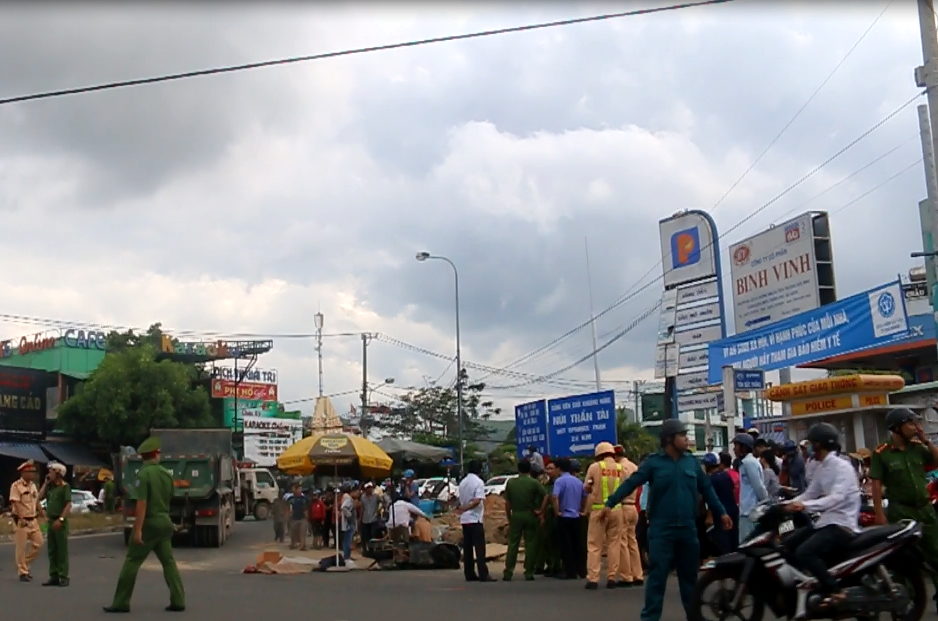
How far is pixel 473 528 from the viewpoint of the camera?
46.6 feet

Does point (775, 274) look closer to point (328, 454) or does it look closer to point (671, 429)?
point (328, 454)

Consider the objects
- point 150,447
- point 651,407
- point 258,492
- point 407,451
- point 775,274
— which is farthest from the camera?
point 651,407

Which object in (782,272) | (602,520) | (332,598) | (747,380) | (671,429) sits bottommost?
(332,598)

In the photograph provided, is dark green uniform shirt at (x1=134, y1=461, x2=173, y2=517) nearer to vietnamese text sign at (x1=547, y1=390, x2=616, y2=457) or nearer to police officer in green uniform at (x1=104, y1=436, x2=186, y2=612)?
police officer in green uniform at (x1=104, y1=436, x2=186, y2=612)

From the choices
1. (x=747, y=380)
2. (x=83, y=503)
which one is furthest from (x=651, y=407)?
(x=747, y=380)

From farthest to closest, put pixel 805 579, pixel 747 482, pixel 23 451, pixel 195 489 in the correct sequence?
pixel 23 451 → pixel 195 489 → pixel 747 482 → pixel 805 579

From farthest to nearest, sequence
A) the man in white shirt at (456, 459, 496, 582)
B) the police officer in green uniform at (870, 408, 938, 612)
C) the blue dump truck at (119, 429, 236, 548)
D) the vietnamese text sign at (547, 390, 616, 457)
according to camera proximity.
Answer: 1. the blue dump truck at (119, 429, 236, 548)
2. the vietnamese text sign at (547, 390, 616, 457)
3. the man in white shirt at (456, 459, 496, 582)
4. the police officer in green uniform at (870, 408, 938, 612)

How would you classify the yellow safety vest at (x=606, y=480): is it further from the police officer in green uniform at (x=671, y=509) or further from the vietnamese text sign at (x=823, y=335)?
the vietnamese text sign at (x=823, y=335)

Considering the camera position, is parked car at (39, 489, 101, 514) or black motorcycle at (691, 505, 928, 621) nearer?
black motorcycle at (691, 505, 928, 621)

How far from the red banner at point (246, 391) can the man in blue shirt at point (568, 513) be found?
46.6m

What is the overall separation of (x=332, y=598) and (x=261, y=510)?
29.5 meters

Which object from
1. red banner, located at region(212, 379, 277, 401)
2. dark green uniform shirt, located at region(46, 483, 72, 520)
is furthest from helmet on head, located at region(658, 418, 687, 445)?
red banner, located at region(212, 379, 277, 401)

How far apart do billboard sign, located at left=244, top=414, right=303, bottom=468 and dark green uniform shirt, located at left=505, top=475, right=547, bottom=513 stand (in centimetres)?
4179

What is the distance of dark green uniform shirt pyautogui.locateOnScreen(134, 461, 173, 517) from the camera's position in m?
10.4
